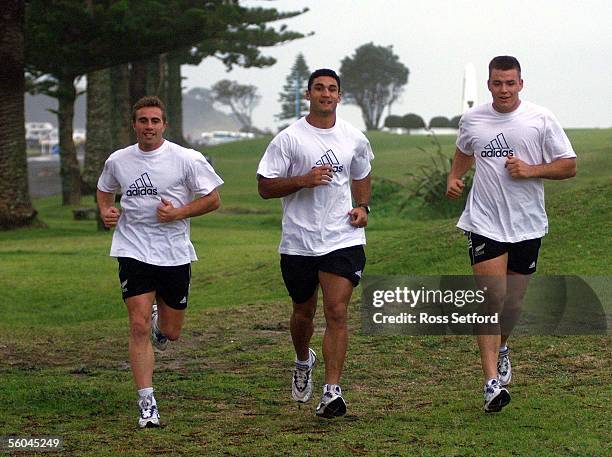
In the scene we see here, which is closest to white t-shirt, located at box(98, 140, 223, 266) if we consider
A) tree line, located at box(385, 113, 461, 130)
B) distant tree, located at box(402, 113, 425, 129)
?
tree line, located at box(385, 113, 461, 130)

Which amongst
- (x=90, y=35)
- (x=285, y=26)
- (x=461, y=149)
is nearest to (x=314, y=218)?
(x=461, y=149)

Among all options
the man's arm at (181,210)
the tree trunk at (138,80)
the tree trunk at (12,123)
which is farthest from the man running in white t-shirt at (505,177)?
the tree trunk at (138,80)

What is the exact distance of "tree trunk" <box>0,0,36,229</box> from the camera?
81.4 feet

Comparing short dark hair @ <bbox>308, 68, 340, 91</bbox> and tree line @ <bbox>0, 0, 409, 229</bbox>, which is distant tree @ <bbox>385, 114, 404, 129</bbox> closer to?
tree line @ <bbox>0, 0, 409, 229</bbox>

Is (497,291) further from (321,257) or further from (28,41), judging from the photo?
(28,41)

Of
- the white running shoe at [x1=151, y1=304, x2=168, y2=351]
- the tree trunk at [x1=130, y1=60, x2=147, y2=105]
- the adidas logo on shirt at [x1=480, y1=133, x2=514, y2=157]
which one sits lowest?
the white running shoe at [x1=151, y1=304, x2=168, y2=351]

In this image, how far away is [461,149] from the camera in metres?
8.16

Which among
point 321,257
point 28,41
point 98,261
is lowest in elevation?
point 98,261

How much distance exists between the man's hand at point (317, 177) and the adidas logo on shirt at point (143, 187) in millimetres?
911

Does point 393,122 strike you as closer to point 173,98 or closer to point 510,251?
point 173,98

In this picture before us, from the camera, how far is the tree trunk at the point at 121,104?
33562 mm

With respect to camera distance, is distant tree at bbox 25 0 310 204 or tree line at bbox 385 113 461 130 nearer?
distant tree at bbox 25 0 310 204

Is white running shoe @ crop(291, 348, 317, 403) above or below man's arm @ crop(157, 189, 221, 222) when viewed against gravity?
below

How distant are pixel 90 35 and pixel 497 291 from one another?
21.9 meters
